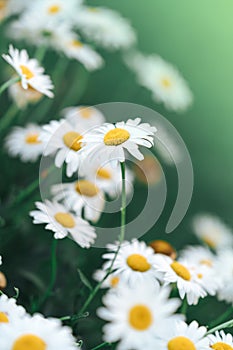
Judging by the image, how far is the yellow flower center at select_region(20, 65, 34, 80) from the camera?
2.49 ft

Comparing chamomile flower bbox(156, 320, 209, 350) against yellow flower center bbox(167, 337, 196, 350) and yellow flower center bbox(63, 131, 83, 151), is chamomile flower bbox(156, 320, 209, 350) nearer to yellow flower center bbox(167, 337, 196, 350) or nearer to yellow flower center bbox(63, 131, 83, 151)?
yellow flower center bbox(167, 337, 196, 350)

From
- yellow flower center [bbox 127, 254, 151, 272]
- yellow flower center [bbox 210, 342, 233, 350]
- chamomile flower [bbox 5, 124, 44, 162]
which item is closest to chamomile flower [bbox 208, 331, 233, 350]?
yellow flower center [bbox 210, 342, 233, 350]

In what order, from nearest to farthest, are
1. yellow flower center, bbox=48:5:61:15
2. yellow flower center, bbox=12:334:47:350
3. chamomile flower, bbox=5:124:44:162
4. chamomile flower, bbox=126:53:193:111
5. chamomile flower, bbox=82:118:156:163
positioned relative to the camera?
yellow flower center, bbox=12:334:47:350 → chamomile flower, bbox=82:118:156:163 → chamomile flower, bbox=5:124:44:162 → yellow flower center, bbox=48:5:61:15 → chamomile flower, bbox=126:53:193:111

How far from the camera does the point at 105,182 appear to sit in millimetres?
812

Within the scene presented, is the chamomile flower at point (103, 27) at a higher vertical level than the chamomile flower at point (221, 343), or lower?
higher

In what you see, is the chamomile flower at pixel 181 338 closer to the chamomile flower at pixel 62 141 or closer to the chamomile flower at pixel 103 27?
the chamomile flower at pixel 62 141

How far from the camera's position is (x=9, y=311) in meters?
0.54

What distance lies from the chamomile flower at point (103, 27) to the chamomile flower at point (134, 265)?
0.50 meters

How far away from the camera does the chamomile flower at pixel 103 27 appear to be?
108 cm

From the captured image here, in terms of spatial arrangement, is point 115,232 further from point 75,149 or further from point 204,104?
point 204,104

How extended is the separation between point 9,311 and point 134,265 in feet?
0.56

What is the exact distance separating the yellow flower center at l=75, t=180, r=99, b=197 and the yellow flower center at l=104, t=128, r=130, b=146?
137 millimetres

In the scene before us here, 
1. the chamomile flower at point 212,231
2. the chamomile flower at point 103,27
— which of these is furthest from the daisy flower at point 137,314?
the chamomile flower at point 103,27

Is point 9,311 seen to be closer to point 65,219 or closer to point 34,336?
point 34,336
